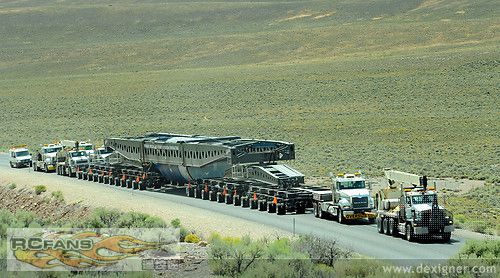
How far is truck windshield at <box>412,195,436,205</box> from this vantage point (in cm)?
3019

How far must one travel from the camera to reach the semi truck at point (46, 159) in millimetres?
61438

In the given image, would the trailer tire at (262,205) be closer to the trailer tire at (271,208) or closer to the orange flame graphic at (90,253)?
the trailer tire at (271,208)

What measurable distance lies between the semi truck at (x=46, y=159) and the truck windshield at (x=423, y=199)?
116 feet

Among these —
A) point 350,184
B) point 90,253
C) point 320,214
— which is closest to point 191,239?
point 90,253

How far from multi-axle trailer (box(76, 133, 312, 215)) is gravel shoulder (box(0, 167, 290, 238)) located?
1.92m

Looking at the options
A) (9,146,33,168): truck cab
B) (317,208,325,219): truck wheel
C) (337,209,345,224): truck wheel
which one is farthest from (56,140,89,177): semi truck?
(337,209,345,224): truck wheel

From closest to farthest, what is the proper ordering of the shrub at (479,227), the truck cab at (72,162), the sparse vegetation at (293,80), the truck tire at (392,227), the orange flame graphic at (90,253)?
1. the orange flame graphic at (90,253)
2. the truck tire at (392,227)
3. the shrub at (479,227)
4. the truck cab at (72,162)
5. the sparse vegetation at (293,80)

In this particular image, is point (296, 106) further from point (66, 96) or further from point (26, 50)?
point (26, 50)

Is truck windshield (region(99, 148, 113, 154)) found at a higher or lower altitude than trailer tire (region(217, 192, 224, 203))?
higher

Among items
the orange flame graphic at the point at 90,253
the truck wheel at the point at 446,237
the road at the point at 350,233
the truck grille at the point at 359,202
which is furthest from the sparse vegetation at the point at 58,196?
the truck wheel at the point at 446,237

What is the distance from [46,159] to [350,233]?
109 feet

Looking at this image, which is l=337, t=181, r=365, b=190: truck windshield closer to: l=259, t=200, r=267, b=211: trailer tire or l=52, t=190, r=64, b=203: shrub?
l=259, t=200, r=267, b=211: trailer tire

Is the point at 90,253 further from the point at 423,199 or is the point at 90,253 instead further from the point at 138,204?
the point at 138,204

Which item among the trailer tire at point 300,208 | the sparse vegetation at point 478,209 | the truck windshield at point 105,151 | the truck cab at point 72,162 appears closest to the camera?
the sparse vegetation at point 478,209
